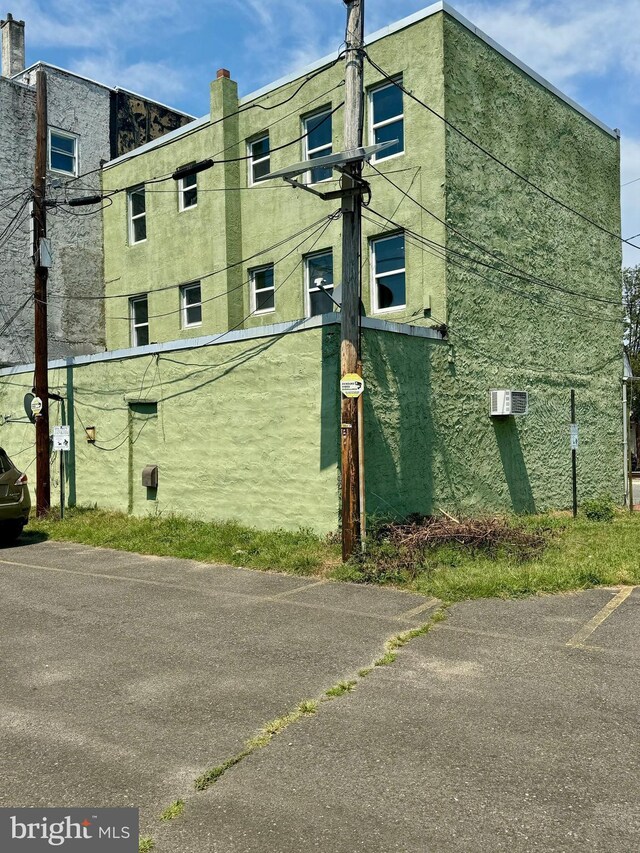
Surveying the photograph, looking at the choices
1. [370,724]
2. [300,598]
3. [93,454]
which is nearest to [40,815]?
[370,724]

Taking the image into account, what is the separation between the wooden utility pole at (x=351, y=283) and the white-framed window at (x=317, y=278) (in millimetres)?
5501

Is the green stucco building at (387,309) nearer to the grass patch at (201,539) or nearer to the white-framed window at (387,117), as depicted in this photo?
the white-framed window at (387,117)

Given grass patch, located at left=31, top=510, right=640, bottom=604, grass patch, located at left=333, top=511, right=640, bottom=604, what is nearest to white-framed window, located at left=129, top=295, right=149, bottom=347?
grass patch, located at left=31, top=510, right=640, bottom=604

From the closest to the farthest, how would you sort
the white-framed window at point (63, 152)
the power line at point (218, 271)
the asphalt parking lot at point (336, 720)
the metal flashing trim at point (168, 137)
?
the asphalt parking lot at point (336, 720) < the power line at point (218, 271) < the metal flashing trim at point (168, 137) < the white-framed window at point (63, 152)

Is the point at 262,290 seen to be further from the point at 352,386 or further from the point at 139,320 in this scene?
the point at 352,386

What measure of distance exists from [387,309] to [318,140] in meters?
4.54

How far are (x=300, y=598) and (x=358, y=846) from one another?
5.65m

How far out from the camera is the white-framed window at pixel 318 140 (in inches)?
647

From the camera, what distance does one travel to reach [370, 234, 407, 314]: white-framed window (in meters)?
15.2

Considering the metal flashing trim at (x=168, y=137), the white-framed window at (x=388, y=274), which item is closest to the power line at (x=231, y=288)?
the white-framed window at (x=388, y=274)

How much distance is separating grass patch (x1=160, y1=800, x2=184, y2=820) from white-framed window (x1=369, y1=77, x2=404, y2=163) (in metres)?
13.6

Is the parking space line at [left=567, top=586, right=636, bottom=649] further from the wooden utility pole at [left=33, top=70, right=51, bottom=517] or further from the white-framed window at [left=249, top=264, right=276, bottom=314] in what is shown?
the wooden utility pole at [left=33, top=70, right=51, bottom=517]

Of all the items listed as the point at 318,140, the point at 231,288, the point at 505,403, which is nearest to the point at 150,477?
the point at 231,288

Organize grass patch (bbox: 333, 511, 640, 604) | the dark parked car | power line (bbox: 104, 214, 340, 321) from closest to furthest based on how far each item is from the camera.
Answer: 1. grass patch (bbox: 333, 511, 640, 604)
2. the dark parked car
3. power line (bbox: 104, 214, 340, 321)
